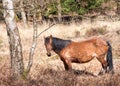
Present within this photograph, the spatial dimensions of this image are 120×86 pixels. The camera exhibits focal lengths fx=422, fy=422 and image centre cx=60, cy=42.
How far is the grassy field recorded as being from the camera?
7.88 metres

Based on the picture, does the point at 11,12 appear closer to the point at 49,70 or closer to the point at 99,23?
the point at 49,70

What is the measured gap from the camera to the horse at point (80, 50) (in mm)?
11219

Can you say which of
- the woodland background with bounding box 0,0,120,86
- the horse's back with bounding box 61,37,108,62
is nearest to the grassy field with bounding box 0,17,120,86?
the woodland background with bounding box 0,0,120,86

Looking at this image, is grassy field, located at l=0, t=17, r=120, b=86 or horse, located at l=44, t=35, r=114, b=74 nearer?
grassy field, located at l=0, t=17, r=120, b=86

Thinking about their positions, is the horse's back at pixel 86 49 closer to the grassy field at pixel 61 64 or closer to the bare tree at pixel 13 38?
the grassy field at pixel 61 64

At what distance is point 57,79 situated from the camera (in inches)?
310

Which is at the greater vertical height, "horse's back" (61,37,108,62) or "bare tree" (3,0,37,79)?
"bare tree" (3,0,37,79)

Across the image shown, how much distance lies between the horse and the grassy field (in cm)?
26

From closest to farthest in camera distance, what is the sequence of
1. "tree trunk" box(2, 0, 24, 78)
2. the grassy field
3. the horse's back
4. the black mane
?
the grassy field, "tree trunk" box(2, 0, 24, 78), the black mane, the horse's back

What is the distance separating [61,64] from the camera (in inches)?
509

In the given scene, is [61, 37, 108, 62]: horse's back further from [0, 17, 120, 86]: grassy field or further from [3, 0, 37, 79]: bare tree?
[3, 0, 37, 79]: bare tree

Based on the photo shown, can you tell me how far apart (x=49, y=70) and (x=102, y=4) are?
75.4 ft

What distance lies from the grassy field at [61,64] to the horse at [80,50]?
26 centimetres

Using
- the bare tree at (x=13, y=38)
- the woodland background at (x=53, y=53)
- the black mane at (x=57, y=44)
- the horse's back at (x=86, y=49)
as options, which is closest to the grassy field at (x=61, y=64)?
the woodland background at (x=53, y=53)
